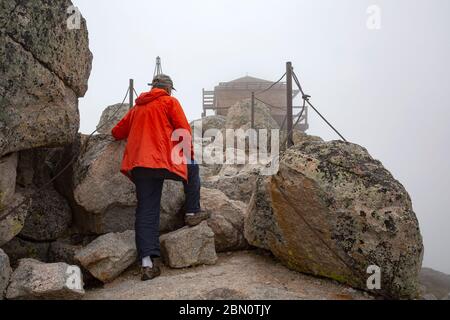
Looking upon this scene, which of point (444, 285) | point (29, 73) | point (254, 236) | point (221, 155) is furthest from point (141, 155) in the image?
point (444, 285)

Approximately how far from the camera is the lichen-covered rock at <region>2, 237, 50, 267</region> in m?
5.25

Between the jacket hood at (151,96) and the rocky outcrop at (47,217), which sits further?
the rocky outcrop at (47,217)

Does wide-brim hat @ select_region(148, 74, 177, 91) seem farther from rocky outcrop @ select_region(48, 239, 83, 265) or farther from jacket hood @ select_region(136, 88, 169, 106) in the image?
rocky outcrop @ select_region(48, 239, 83, 265)

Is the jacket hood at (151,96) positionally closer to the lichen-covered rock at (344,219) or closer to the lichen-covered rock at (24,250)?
the lichen-covered rock at (344,219)

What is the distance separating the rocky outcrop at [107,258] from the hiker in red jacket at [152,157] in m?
0.27

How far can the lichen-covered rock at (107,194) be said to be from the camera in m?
5.56

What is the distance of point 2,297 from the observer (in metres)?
3.91

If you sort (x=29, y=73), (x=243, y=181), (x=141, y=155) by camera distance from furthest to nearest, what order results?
1. (x=243, y=181)
2. (x=141, y=155)
3. (x=29, y=73)

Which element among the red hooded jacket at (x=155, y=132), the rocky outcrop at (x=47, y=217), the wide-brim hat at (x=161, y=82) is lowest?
the rocky outcrop at (x=47, y=217)

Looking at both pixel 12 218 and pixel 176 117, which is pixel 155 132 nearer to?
pixel 176 117

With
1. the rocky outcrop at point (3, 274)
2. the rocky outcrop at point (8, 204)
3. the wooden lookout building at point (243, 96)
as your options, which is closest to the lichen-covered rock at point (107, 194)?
the rocky outcrop at point (8, 204)
